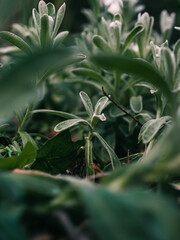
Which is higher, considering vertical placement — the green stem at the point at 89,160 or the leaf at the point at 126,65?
the leaf at the point at 126,65

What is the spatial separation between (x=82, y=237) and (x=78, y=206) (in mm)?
42

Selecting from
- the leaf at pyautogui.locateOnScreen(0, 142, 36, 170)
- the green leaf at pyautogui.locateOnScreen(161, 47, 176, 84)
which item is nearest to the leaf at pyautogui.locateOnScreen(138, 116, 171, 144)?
the green leaf at pyautogui.locateOnScreen(161, 47, 176, 84)

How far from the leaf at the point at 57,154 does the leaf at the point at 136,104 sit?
193 millimetres

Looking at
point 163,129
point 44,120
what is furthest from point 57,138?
point 44,120

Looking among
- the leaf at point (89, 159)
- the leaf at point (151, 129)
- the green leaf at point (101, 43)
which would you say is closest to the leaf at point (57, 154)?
the leaf at point (89, 159)

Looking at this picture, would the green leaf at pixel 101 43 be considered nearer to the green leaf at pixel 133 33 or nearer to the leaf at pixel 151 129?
the green leaf at pixel 133 33

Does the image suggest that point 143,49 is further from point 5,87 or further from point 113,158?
point 5,87

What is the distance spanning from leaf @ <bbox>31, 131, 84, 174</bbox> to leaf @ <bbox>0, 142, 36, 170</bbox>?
88 mm

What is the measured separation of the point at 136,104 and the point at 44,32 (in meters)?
0.30

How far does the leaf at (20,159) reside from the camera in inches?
19.6

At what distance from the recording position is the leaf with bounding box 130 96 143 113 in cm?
77

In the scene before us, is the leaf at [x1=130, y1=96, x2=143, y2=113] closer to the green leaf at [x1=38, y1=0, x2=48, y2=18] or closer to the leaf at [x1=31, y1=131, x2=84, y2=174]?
the leaf at [x1=31, y1=131, x2=84, y2=174]

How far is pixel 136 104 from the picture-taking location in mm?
797

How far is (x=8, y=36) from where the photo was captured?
0.69 m
